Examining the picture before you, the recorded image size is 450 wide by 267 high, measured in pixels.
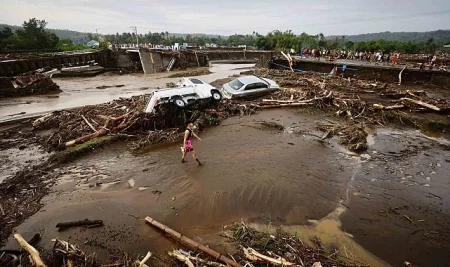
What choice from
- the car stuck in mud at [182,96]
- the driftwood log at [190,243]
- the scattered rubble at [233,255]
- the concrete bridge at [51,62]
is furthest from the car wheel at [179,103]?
the concrete bridge at [51,62]

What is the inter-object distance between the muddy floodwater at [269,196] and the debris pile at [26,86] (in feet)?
48.3

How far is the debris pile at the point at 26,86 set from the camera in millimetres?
18833

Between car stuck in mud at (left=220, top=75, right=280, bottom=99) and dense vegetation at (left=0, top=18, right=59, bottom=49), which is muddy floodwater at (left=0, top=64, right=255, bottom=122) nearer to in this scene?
car stuck in mud at (left=220, top=75, right=280, bottom=99)

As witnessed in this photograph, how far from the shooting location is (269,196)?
676 cm

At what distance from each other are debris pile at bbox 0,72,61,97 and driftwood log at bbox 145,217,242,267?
1965 cm

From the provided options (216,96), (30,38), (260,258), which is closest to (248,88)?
(216,96)

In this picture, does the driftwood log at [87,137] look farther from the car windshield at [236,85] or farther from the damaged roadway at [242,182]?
the car windshield at [236,85]

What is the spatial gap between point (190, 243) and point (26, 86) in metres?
21.2

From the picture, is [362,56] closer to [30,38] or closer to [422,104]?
[422,104]

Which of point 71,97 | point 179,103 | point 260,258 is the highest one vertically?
point 179,103

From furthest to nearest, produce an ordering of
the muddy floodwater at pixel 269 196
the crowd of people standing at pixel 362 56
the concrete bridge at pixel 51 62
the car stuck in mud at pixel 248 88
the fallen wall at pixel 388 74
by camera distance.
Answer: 1. the crowd of people standing at pixel 362 56
2. the concrete bridge at pixel 51 62
3. the fallen wall at pixel 388 74
4. the car stuck in mud at pixel 248 88
5. the muddy floodwater at pixel 269 196

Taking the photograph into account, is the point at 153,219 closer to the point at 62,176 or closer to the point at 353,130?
the point at 62,176

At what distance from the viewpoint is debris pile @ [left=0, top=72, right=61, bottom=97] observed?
18.8 meters

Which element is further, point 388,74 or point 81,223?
point 388,74
